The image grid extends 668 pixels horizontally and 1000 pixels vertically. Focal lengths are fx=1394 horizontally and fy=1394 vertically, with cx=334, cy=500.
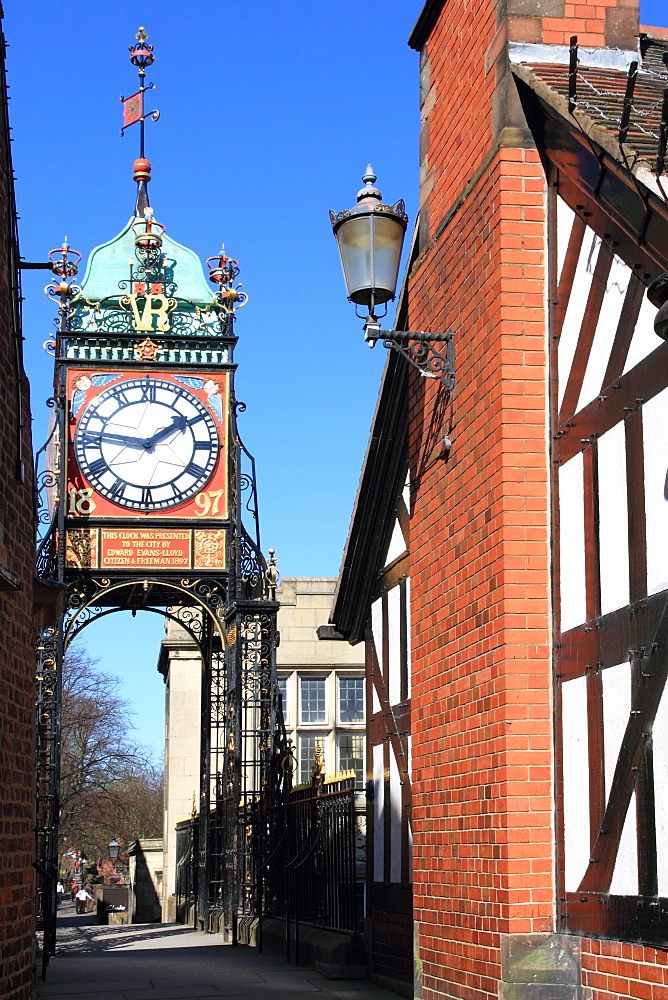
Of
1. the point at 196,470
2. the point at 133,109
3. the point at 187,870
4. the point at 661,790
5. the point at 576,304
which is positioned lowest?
the point at 187,870

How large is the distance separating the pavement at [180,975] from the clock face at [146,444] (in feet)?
19.3

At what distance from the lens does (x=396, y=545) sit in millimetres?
11438

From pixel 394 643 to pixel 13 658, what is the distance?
3.43 meters

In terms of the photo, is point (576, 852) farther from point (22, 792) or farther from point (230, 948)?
point (230, 948)

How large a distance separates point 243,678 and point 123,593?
2.08 metres

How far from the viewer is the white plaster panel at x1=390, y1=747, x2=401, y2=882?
11508 millimetres

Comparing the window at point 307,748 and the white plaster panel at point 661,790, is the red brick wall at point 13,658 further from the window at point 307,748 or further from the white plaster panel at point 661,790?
the window at point 307,748

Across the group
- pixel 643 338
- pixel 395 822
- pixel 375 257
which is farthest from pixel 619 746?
pixel 395 822

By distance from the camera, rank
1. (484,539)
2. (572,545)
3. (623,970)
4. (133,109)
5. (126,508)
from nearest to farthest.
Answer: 1. (623,970)
2. (572,545)
3. (484,539)
4. (126,508)
5. (133,109)

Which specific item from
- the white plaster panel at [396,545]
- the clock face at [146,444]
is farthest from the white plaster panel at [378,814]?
the clock face at [146,444]

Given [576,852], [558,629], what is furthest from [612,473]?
[576,852]

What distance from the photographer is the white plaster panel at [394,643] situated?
11.5 meters

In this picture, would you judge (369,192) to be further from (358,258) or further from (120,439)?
(120,439)

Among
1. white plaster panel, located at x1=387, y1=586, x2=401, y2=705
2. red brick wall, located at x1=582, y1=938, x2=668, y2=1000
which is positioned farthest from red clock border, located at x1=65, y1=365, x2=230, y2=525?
red brick wall, located at x1=582, y1=938, x2=668, y2=1000
